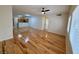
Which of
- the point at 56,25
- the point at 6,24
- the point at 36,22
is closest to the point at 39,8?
the point at 36,22

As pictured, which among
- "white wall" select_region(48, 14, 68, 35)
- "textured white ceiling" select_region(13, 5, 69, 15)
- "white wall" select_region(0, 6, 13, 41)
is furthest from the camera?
"white wall" select_region(0, 6, 13, 41)

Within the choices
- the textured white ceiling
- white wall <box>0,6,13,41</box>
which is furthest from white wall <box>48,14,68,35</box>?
white wall <box>0,6,13,41</box>

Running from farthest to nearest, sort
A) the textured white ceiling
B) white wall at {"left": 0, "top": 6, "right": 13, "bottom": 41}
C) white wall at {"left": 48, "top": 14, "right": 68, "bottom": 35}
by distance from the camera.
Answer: white wall at {"left": 0, "top": 6, "right": 13, "bottom": 41} < white wall at {"left": 48, "top": 14, "right": 68, "bottom": 35} < the textured white ceiling

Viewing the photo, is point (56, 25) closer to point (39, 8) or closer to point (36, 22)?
point (36, 22)

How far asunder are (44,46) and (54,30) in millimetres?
591

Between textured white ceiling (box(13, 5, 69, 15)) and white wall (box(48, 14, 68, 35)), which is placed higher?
textured white ceiling (box(13, 5, 69, 15))

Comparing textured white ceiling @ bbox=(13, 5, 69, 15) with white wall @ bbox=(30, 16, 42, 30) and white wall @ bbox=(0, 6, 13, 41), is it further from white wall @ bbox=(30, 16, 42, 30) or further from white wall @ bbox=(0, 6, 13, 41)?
white wall @ bbox=(0, 6, 13, 41)

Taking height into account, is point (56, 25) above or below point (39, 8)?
below

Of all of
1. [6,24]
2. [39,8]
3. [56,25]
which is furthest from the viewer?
[6,24]

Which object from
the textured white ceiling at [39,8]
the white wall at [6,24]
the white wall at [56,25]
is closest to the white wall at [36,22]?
the textured white ceiling at [39,8]

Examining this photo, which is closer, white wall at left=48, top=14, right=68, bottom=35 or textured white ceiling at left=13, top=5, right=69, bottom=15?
textured white ceiling at left=13, top=5, right=69, bottom=15

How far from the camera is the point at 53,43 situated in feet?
9.02
